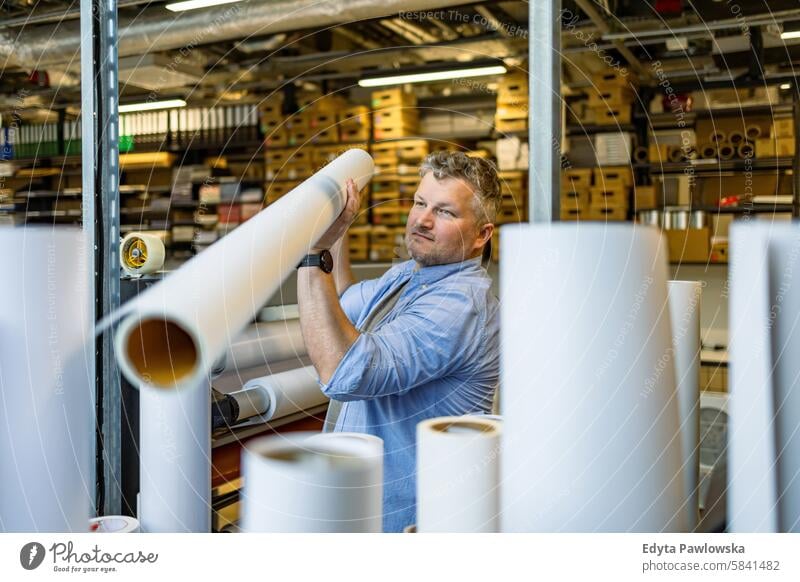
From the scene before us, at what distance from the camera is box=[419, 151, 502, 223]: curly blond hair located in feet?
4.38

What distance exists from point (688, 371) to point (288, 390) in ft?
3.48

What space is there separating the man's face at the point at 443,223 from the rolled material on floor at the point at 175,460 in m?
0.60

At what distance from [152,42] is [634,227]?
12.0 feet

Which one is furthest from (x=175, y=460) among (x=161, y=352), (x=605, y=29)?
(x=605, y=29)

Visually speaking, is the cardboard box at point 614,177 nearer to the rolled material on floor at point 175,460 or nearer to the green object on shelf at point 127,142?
the green object on shelf at point 127,142

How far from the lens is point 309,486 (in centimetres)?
59

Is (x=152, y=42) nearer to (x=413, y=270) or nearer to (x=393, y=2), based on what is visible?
(x=393, y=2)

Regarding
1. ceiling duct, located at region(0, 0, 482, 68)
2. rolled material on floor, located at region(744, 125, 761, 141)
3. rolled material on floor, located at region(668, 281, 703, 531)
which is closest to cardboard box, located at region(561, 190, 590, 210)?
rolled material on floor, located at region(744, 125, 761, 141)

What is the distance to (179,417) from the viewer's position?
2.70ft

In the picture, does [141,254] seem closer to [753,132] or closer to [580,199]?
[580,199]

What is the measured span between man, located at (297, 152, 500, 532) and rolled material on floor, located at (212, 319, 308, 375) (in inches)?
15.3

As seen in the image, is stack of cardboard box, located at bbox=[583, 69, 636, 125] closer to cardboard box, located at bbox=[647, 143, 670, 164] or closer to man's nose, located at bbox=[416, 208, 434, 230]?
cardboard box, located at bbox=[647, 143, 670, 164]
